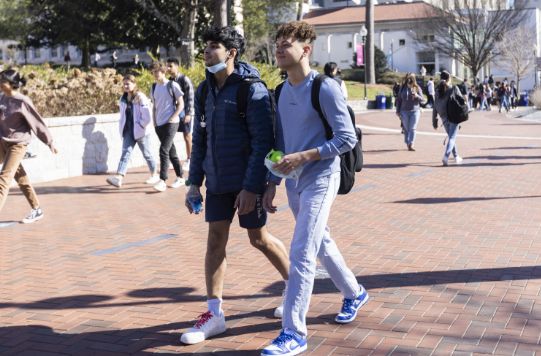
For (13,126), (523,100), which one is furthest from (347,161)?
(523,100)

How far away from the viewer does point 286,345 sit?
413 centimetres

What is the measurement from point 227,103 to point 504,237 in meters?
4.06

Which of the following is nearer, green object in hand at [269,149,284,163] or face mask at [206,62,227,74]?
green object in hand at [269,149,284,163]

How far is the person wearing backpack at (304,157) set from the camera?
4.11 metres

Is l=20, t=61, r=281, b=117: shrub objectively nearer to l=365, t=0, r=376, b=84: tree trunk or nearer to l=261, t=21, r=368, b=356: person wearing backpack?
l=261, t=21, r=368, b=356: person wearing backpack

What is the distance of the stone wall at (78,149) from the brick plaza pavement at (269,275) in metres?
1.22

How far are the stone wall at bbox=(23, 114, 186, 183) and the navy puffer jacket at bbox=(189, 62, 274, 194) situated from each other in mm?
7818

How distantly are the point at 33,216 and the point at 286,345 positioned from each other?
5.65 meters

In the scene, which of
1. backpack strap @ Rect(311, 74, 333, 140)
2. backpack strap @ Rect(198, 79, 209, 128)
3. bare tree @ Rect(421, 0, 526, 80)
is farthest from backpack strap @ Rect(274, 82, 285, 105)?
bare tree @ Rect(421, 0, 526, 80)

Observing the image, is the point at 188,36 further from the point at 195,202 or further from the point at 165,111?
the point at 195,202

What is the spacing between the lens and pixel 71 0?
3734cm

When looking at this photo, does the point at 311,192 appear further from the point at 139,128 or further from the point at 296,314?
the point at 139,128

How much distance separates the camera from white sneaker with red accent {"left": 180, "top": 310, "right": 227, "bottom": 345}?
450cm

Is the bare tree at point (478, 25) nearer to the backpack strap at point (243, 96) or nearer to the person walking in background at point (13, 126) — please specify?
the person walking in background at point (13, 126)
